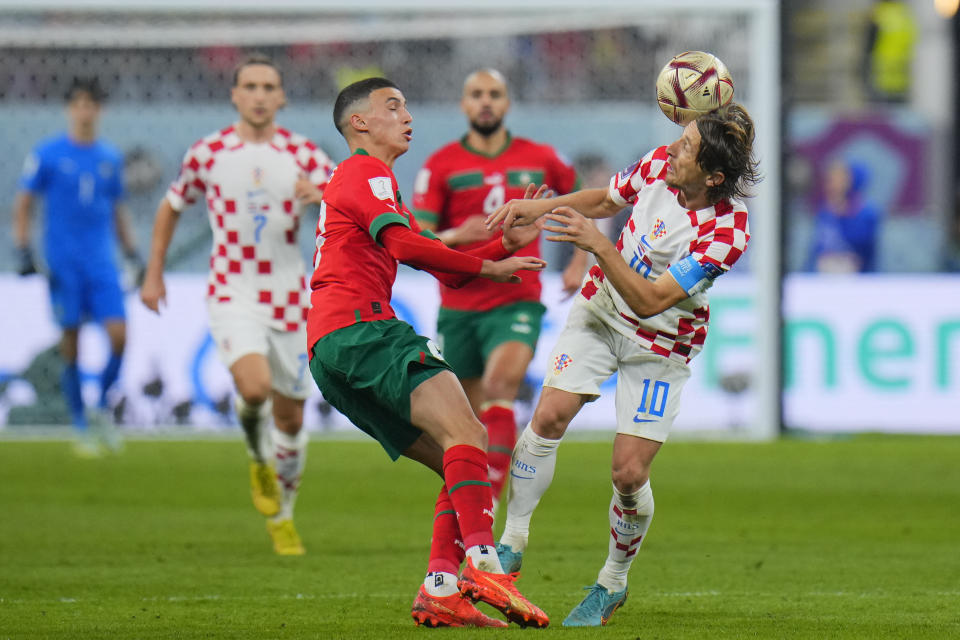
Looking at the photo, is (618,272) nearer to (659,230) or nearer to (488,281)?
(659,230)

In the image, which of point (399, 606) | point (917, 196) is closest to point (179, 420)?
point (399, 606)

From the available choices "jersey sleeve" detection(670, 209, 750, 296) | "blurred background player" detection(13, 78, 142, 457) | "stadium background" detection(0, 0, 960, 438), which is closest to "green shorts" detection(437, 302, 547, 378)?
"jersey sleeve" detection(670, 209, 750, 296)

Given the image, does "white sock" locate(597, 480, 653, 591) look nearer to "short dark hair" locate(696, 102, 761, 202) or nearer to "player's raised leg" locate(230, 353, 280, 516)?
"short dark hair" locate(696, 102, 761, 202)

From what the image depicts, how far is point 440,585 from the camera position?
18.0 ft

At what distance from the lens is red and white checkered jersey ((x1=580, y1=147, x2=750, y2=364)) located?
5.89 m

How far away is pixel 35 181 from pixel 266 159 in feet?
17.3

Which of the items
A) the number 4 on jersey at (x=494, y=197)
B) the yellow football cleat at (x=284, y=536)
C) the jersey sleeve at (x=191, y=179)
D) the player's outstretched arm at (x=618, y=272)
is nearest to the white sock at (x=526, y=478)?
the player's outstretched arm at (x=618, y=272)

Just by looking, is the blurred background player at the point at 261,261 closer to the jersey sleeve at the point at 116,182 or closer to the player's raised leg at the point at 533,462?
the player's raised leg at the point at 533,462

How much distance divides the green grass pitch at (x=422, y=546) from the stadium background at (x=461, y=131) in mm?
574

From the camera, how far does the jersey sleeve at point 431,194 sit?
8891mm

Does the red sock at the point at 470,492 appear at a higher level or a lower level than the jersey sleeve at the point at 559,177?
lower

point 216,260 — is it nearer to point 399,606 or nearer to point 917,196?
point 399,606

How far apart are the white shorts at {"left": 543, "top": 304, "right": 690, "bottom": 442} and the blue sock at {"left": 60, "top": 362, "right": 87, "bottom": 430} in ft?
25.5

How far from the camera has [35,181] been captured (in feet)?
42.8
